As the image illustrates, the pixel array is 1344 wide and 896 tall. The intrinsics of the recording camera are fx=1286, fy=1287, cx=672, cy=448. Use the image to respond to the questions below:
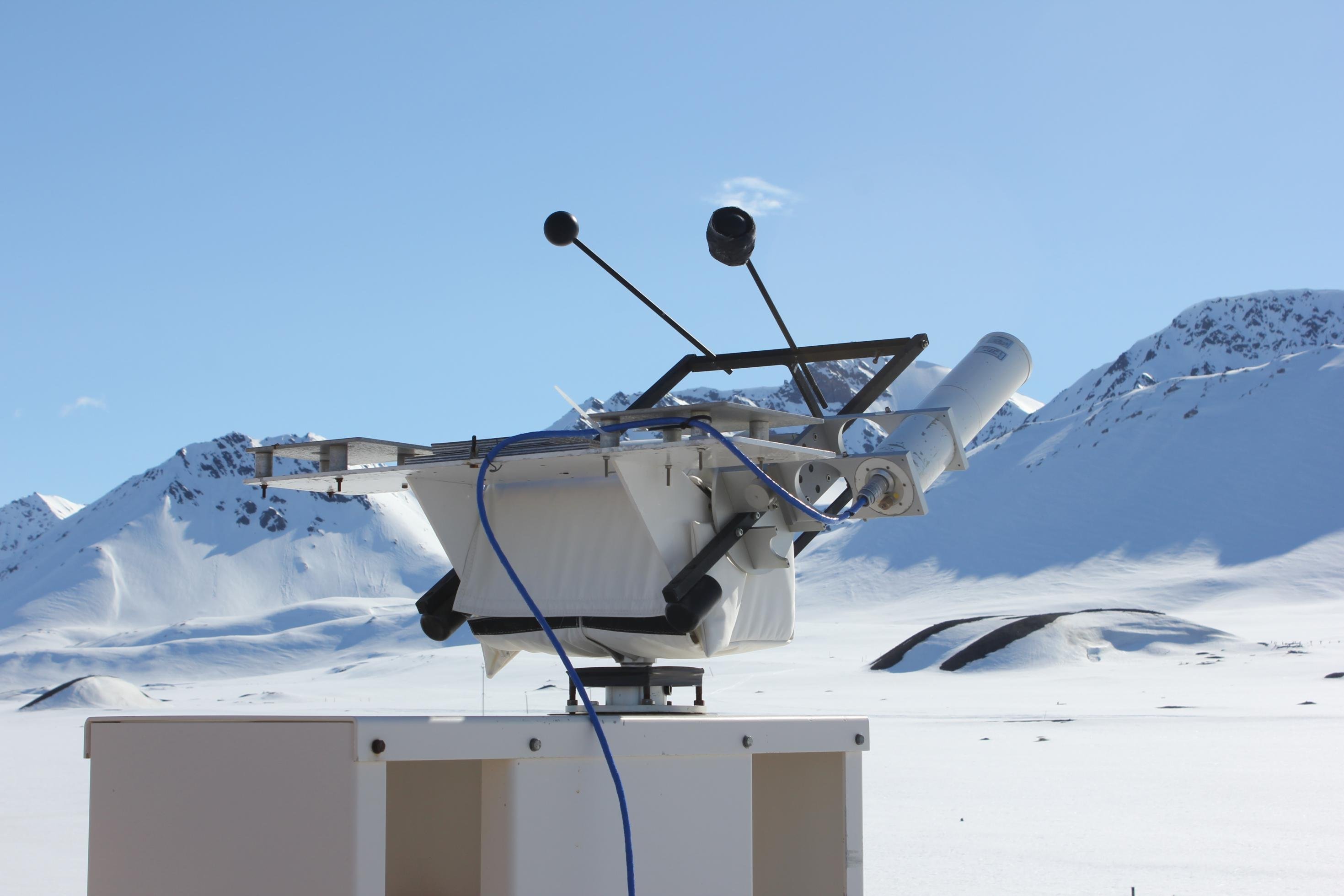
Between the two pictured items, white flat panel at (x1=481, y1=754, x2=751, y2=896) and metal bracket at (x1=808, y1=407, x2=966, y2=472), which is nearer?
white flat panel at (x1=481, y1=754, x2=751, y2=896)

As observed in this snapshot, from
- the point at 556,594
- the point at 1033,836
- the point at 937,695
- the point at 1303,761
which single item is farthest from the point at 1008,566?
the point at 556,594

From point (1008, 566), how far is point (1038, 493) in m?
11.7

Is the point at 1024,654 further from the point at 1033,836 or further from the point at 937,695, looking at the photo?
the point at 1033,836

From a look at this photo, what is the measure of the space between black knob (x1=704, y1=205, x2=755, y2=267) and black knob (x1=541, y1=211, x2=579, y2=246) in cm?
51

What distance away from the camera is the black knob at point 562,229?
442 cm

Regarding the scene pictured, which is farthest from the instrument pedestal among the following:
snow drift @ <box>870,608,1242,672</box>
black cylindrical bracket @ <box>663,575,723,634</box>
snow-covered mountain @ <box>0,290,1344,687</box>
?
snow-covered mountain @ <box>0,290,1344,687</box>

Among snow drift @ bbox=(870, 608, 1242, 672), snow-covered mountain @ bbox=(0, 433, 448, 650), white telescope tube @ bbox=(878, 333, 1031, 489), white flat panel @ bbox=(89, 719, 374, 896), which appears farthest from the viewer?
snow-covered mountain @ bbox=(0, 433, 448, 650)

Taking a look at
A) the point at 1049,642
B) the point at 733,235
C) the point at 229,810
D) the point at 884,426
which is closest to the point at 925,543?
the point at 1049,642

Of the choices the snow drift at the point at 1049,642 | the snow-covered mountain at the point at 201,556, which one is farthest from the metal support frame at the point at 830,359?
the snow-covered mountain at the point at 201,556

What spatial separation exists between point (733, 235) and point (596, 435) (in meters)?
0.93

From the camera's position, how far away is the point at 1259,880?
25.6ft

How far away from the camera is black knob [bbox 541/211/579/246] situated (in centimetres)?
442

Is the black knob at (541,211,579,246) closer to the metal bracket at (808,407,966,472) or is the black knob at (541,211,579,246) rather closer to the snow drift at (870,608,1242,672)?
the metal bracket at (808,407,966,472)

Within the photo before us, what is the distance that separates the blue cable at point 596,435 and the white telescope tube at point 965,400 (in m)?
0.82
